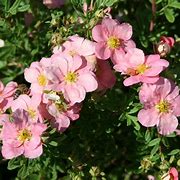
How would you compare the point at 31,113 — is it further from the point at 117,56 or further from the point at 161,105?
the point at 161,105

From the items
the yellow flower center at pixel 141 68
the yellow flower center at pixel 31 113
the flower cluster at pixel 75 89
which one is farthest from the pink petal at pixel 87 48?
the yellow flower center at pixel 31 113

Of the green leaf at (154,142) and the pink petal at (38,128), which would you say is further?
the green leaf at (154,142)

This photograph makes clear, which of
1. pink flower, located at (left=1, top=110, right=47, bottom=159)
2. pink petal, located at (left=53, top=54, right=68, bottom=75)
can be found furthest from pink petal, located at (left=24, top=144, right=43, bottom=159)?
pink petal, located at (left=53, top=54, right=68, bottom=75)

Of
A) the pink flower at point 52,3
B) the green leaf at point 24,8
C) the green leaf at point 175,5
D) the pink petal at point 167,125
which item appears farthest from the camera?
the pink flower at point 52,3

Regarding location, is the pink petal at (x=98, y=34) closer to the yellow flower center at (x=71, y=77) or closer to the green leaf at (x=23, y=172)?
the yellow flower center at (x=71, y=77)

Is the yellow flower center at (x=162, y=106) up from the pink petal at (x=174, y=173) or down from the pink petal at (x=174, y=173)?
up

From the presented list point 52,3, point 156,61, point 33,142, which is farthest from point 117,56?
point 52,3

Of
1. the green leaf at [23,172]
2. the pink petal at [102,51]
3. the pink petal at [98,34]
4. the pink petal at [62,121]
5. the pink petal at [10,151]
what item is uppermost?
the pink petal at [98,34]

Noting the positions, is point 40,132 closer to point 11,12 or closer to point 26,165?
point 26,165

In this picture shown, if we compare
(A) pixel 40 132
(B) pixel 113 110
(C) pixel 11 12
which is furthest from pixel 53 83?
(C) pixel 11 12
